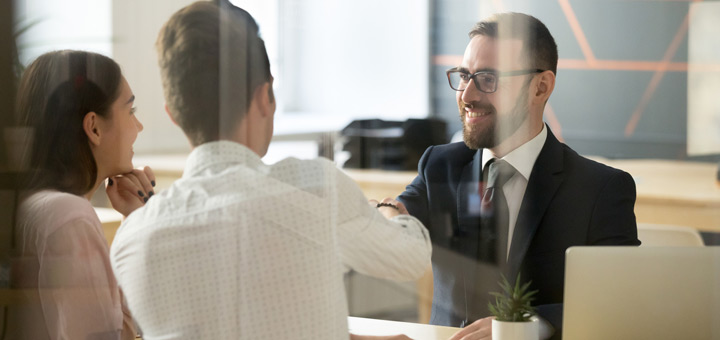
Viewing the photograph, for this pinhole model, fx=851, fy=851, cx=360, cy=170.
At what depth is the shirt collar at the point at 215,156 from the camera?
1.49 metres

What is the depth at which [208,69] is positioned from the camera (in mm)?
1514

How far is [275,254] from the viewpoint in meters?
1.44

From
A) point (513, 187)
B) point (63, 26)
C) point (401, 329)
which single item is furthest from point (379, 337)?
point (63, 26)

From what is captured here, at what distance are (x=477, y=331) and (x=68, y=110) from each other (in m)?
1.01

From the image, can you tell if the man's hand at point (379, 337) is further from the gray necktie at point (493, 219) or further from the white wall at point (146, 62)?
the white wall at point (146, 62)

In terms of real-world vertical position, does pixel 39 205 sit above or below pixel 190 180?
below

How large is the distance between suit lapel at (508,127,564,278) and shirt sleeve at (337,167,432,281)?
0.27m

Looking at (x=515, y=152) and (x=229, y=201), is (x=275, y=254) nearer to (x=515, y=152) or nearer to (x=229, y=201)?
(x=229, y=201)

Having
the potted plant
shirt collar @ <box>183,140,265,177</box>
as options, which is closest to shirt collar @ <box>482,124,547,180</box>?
the potted plant

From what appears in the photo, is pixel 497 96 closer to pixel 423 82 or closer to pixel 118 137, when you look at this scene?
pixel 423 82

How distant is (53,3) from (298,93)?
2.27 ft

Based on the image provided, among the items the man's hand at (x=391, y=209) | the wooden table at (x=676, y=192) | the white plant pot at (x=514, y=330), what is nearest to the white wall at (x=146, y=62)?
the man's hand at (x=391, y=209)

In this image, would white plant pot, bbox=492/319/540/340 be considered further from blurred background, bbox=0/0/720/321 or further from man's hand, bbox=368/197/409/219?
→ man's hand, bbox=368/197/409/219

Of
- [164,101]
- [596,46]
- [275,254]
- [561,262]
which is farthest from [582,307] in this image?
[164,101]
